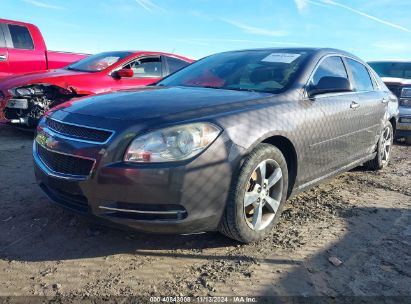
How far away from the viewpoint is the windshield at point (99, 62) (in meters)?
7.05

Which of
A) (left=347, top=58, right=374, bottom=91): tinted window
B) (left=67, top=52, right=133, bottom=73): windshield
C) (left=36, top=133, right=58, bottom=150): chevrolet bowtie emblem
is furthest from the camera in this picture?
(left=67, top=52, right=133, bottom=73): windshield

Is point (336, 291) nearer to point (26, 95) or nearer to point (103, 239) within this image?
point (103, 239)

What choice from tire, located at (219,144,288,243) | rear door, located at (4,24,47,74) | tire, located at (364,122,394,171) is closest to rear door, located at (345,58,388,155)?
tire, located at (364,122,394,171)

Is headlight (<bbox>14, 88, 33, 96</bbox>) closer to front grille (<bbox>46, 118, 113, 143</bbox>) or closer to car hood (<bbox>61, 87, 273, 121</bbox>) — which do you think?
car hood (<bbox>61, 87, 273, 121</bbox>)

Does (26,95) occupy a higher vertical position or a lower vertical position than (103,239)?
higher

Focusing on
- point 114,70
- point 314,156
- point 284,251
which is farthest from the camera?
point 114,70

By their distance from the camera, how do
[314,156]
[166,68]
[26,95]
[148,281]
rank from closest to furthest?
[148,281], [314,156], [26,95], [166,68]

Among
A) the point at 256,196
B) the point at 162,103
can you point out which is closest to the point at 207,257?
the point at 256,196

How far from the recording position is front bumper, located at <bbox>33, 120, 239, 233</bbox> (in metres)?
2.52

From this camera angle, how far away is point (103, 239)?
3.08m

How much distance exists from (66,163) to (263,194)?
1.44 meters

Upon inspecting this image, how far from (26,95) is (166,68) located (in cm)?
269

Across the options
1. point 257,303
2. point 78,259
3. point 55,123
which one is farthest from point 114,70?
point 257,303

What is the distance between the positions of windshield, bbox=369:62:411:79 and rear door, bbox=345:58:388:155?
5914 millimetres
